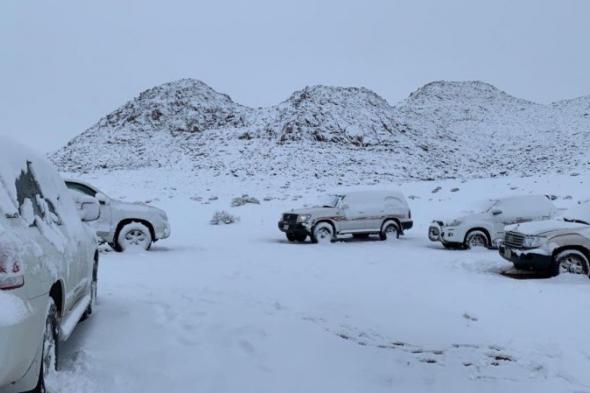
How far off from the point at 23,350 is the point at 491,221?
13975 mm

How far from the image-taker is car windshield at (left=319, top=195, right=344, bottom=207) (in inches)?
704

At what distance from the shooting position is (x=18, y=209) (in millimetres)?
3885

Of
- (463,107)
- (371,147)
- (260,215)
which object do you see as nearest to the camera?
(260,215)

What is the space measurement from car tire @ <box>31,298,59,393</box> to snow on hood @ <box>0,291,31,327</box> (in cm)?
48

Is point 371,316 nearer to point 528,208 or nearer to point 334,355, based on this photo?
point 334,355

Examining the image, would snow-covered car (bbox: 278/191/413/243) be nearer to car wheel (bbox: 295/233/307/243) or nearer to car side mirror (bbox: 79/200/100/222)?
car wheel (bbox: 295/233/307/243)

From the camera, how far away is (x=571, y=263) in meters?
10.1

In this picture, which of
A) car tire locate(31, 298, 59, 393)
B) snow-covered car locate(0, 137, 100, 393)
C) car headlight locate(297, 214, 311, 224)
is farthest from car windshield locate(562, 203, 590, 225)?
car tire locate(31, 298, 59, 393)

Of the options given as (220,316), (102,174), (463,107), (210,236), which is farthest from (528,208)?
(463,107)

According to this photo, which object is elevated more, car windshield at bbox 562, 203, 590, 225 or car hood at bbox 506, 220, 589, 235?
car windshield at bbox 562, 203, 590, 225

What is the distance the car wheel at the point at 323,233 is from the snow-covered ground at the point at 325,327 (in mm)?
3503

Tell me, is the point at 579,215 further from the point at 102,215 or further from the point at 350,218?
the point at 102,215

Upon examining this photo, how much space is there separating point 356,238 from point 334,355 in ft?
43.6

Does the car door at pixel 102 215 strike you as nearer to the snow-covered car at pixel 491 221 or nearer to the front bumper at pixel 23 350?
the snow-covered car at pixel 491 221
